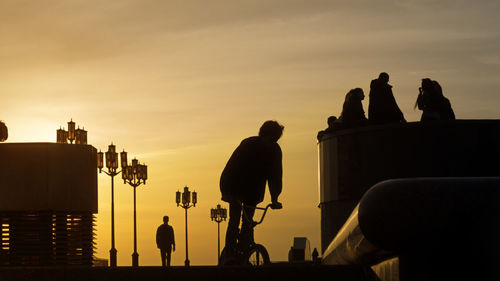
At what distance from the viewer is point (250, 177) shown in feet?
32.9

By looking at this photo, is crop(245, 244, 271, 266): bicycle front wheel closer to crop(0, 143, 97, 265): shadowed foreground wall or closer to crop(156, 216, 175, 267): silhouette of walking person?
crop(156, 216, 175, 267): silhouette of walking person

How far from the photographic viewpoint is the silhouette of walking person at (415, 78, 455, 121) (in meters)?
18.0

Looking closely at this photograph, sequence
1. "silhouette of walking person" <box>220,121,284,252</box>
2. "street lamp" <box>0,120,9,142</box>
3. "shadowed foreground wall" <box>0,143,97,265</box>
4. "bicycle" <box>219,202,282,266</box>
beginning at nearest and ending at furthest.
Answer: "silhouette of walking person" <box>220,121,284,252</box> < "bicycle" <box>219,202,282,266</box> < "street lamp" <box>0,120,9,142</box> < "shadowed foreground wall" <box>0,143,97,265</box>

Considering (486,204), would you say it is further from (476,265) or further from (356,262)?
(356,262)

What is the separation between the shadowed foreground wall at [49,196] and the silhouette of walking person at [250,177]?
34593 millimetres

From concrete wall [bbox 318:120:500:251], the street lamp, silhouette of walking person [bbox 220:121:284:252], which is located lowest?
silhouette of walking person [bbox 220:121:284:252]

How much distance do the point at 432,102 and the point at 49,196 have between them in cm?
2937

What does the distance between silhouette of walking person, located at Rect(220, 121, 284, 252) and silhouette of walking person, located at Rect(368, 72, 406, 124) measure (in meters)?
8.56

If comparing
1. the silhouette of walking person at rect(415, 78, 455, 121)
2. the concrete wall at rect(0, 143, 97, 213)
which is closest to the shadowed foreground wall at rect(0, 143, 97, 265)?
the concrete wall at rect(0, 143, 97, 213)

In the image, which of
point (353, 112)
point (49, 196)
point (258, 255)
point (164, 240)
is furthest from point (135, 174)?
point (258, 255)

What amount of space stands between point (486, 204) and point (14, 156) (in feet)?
140

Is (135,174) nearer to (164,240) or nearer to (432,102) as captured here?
(164,240)

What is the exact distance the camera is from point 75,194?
45.8 meters

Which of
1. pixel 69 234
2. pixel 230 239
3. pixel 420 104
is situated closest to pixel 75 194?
pixel 69 234
